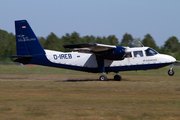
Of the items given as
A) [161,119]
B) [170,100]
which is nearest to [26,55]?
[170,100]

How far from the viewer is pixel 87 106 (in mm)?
9227

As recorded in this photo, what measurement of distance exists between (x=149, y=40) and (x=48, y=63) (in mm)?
70558

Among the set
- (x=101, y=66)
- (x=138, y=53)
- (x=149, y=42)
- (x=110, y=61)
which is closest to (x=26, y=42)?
(x=101, y=66)

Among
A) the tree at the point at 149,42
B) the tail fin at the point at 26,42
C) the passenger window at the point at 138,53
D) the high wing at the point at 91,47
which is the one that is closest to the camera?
the high wing at the point at 91,47

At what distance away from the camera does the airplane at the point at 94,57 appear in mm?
18984

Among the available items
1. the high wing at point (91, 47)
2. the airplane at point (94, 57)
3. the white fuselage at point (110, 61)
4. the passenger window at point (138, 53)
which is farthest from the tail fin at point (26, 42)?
the passenger window at point (138, 53)

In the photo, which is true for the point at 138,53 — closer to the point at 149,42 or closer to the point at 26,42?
the point at 26,42

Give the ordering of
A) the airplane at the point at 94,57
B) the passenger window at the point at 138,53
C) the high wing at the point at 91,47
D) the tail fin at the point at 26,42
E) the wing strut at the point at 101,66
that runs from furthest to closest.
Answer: the tail fin at the point at 26,42 → the wing strut at the point at 101,66 → the passenger window at the point at 138,53 → the airplane at the point at 94,57 → the high wing at the point at 91,47

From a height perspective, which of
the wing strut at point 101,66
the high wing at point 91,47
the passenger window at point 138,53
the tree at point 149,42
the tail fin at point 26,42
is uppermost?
the tree at point 149,42

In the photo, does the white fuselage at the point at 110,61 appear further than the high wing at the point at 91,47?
Yes

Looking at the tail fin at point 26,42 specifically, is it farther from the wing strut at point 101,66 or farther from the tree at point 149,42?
the tree at point 149,42

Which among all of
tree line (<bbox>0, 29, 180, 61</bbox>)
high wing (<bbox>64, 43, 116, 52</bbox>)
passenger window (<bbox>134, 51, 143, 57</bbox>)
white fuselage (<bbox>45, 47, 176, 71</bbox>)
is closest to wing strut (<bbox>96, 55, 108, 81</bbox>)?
white fuselage (<bbox>45, 47, 176, 71</bbox>)

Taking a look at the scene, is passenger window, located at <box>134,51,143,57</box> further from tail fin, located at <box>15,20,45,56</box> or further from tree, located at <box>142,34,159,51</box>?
tree, located at <box>142,34,159,51</box>

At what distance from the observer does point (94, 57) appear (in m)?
20.1
